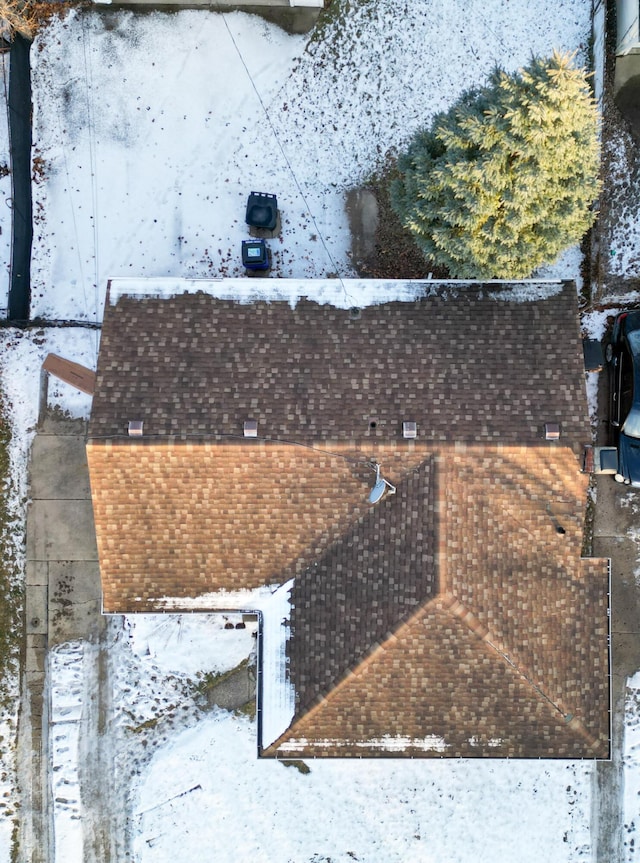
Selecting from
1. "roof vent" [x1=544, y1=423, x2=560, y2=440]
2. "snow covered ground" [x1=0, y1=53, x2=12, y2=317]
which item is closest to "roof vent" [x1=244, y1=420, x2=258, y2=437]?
"roof vent" [x1=544, y1=423, x2=560, y2=440]

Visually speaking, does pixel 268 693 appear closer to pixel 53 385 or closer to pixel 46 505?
pixel 46 505

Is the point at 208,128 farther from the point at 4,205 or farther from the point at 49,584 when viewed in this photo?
the point at 49,584

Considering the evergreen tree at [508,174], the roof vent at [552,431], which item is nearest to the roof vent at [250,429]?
the evergreen tree at [508,174]

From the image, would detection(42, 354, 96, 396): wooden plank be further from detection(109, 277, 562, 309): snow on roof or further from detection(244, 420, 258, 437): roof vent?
detection(244, 420, 258, 437): roof vent

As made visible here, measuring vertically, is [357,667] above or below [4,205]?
below


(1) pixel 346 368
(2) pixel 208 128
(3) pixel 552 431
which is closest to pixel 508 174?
(1) pixel 346 368

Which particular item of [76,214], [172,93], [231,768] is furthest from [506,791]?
[172,93]
